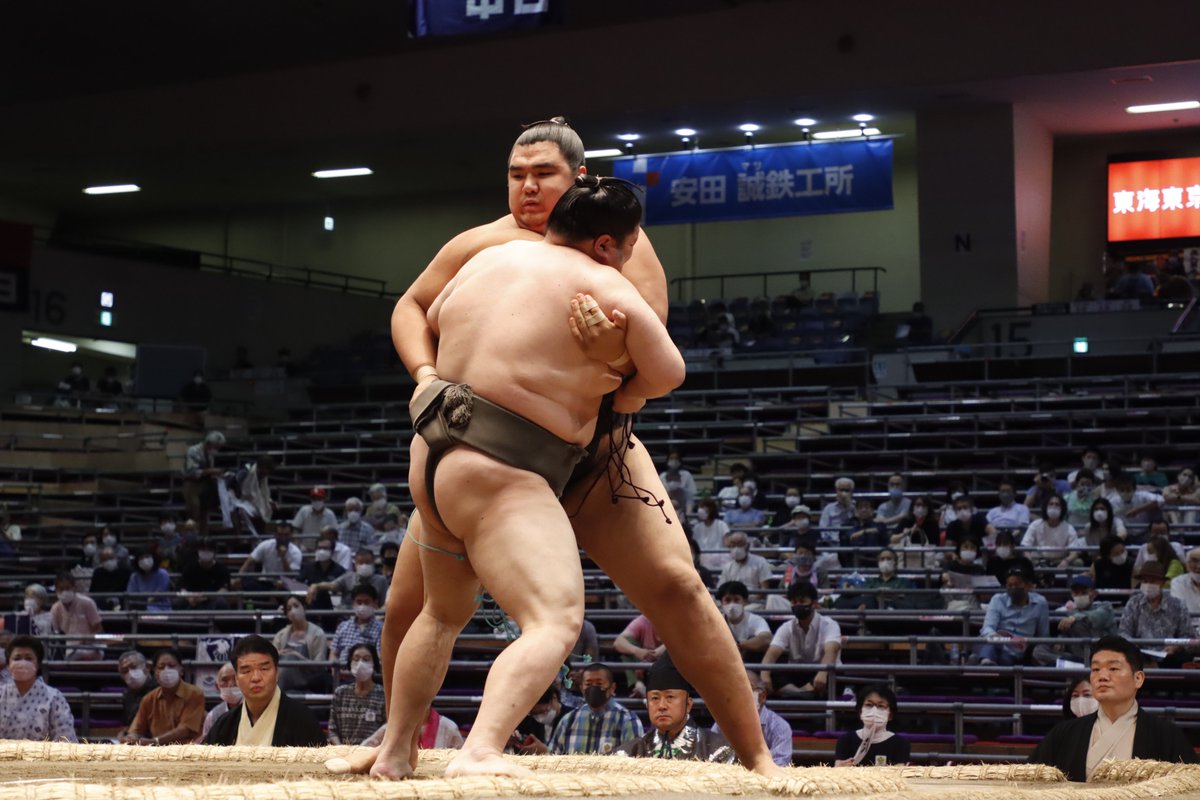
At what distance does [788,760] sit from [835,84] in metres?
9.59

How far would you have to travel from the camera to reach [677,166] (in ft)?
47.3

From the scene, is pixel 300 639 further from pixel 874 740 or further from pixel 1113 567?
pixel 1113 567

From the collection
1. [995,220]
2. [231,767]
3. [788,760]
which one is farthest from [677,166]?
[231,767]

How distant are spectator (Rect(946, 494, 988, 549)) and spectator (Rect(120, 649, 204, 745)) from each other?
13.3 feet

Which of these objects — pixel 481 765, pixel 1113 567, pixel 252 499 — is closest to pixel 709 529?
pixel 1113 567

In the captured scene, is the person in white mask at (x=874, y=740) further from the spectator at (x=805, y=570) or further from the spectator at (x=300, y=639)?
the spectator at (x=300, y=639)

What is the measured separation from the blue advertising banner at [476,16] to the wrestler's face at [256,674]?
6715 mm

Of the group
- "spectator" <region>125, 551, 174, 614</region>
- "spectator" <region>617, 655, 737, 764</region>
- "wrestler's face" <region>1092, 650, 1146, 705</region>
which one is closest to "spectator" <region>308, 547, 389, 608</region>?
"spectator" <region>125, 551, 174, 614</region>

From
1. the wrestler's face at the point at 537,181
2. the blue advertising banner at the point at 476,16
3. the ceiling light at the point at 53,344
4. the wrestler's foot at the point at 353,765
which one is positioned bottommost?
the wrestler's foot at the point at 353,765

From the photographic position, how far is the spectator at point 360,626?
6.65 metres

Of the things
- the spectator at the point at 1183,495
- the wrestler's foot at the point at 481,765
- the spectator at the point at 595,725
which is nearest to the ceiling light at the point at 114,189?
the spectator at the point at 1183,495

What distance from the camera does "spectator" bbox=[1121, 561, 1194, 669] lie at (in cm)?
605

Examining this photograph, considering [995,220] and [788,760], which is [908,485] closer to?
[995,220]

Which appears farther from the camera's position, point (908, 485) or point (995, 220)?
point (995, 220)
